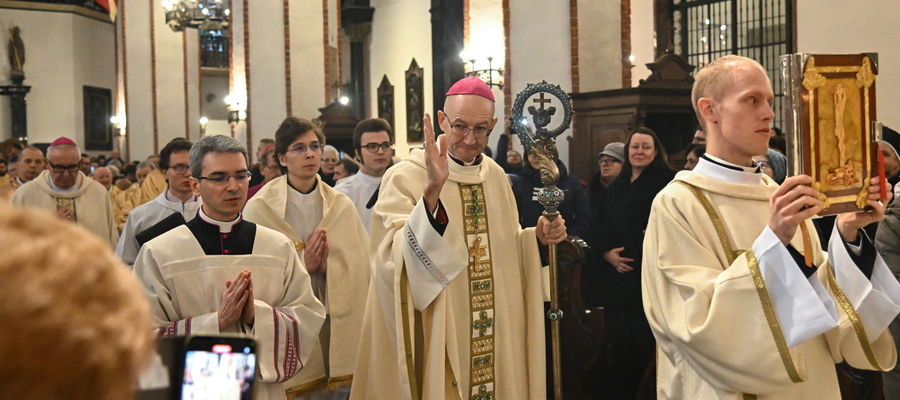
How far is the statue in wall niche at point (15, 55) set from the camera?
30.0m

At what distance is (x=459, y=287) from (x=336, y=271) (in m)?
1.27

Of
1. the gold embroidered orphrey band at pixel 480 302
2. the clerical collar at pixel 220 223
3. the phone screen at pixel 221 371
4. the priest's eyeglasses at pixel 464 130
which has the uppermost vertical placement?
the priest's eyeglasses at pixel 464 130

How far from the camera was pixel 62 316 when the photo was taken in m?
0.75

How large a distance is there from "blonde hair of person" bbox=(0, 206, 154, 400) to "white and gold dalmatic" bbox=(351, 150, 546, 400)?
9.79ft

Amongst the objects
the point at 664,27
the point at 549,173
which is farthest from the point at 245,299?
the point at 664,27

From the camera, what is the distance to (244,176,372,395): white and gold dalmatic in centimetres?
503

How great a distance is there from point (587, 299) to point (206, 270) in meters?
3.18

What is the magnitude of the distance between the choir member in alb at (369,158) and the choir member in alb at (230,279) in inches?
105

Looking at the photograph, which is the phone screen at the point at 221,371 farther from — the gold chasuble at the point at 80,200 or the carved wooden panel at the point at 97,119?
the carved wooden panel at the point at 97,119

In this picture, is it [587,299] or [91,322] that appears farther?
[587,299]

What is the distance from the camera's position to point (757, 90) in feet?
9.38

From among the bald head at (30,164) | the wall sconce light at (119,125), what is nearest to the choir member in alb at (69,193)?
the bald head at (30,164)

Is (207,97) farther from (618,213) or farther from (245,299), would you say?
(245,299)

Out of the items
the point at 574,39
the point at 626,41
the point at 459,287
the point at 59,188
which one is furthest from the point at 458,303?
the point at 626,41
